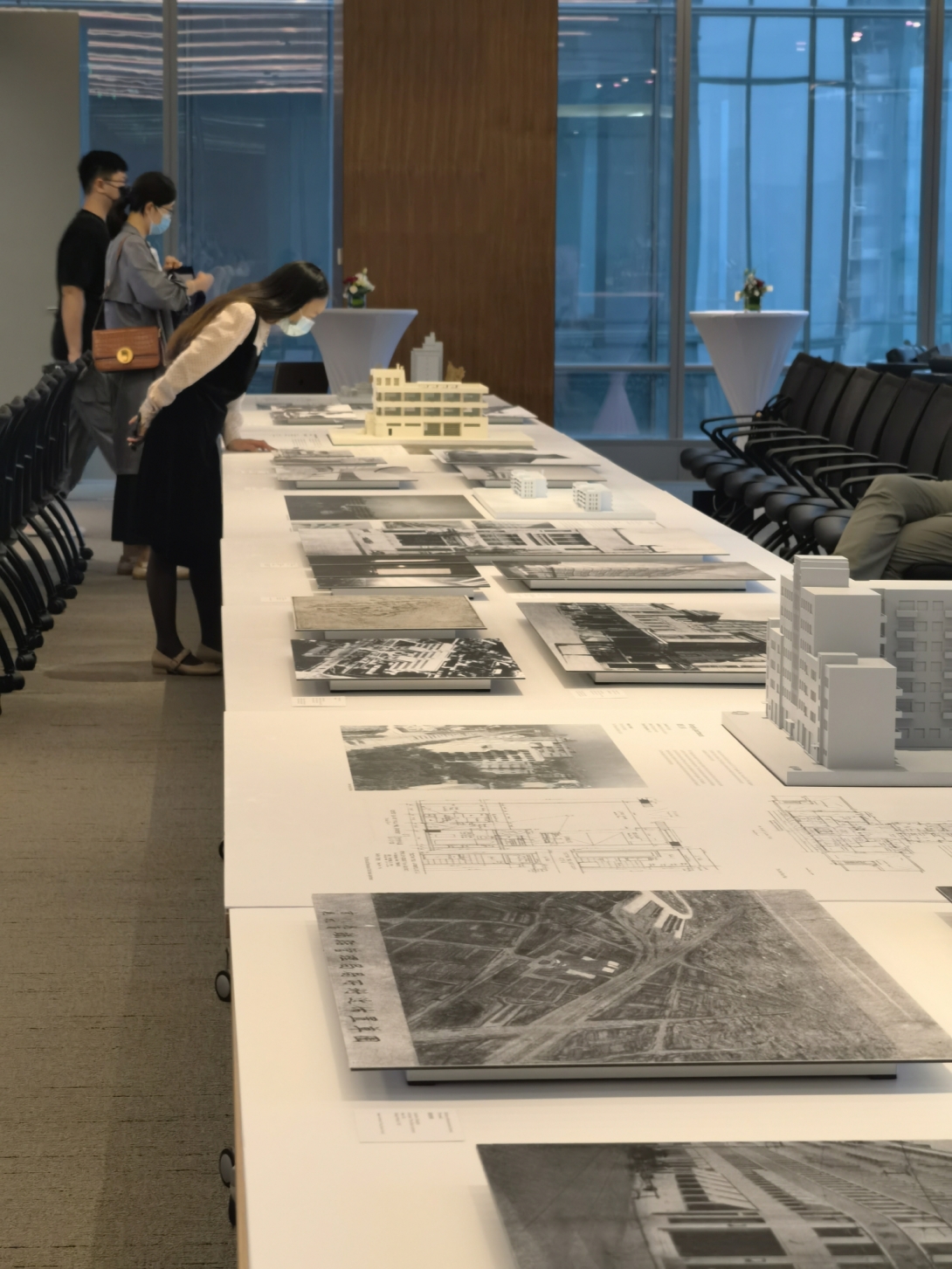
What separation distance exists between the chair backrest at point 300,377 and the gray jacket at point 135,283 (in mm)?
2097

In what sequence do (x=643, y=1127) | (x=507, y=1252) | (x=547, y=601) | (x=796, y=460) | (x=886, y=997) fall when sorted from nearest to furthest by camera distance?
(x=507, y=1252)
(x=643, y=1127)
(x=886, y=997)
(x=547, y=601)
(x=796, y=460)

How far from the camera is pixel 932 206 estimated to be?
1267 centimetres

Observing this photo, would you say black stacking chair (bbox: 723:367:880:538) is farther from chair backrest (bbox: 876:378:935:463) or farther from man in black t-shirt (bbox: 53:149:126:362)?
man in black t-shirt (bbox: 53:149:126:362)

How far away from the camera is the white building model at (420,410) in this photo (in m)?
5.54

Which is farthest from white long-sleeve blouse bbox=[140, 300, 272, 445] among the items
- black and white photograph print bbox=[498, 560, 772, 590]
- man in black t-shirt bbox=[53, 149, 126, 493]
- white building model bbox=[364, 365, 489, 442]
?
man in black t-shirt bbox=[53, 149, 126, 493]

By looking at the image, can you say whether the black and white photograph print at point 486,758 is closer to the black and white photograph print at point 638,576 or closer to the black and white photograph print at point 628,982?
the black and white photograph print at point 628,982

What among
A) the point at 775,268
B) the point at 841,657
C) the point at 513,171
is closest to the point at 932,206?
the point at 775,268

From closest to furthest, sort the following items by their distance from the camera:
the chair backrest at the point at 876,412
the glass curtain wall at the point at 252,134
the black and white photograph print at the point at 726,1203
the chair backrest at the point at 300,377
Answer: the black and white photograph print at the point at 726,1203, the chair backrest at the point at 876,412, the chair backrest at the point at 300,377, the glass curtain wall at the point at 252,134

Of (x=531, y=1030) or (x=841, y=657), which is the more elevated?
(x=841, y=657)

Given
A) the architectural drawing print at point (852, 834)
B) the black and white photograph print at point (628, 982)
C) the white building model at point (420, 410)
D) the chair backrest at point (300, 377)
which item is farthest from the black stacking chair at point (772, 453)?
the black and white photograph print at point (628, 982)

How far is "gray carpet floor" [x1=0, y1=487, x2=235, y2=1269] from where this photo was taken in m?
2.35

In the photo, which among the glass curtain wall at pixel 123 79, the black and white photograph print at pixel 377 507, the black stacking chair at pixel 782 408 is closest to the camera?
the black and white photograph print at pixel 377 507

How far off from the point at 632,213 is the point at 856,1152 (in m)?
12.0

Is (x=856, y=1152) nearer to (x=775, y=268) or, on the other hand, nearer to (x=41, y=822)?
(x=41, y=822)
